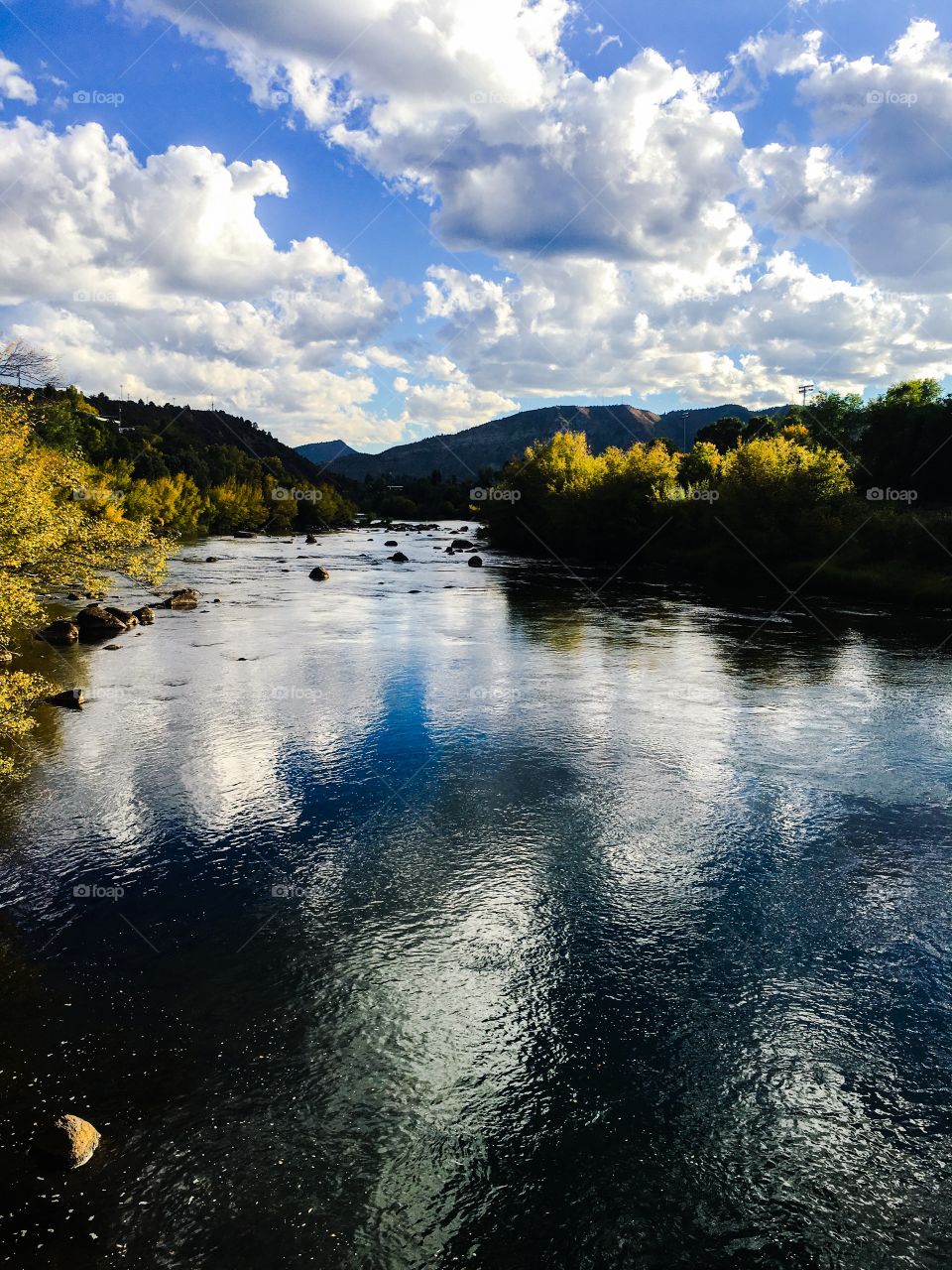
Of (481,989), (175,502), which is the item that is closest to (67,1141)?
(481,989)

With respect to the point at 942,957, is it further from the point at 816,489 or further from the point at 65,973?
the point at 816,489

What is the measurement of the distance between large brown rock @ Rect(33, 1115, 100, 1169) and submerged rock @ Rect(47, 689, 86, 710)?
67.5ft

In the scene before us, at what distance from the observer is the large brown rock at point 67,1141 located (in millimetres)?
9117

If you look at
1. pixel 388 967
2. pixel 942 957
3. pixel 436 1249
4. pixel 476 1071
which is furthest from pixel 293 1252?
pixel 942 957

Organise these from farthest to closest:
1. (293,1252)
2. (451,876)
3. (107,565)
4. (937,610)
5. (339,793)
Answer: (937,610)
(107,565)
(339,793)
(451,876)
(293,1252)

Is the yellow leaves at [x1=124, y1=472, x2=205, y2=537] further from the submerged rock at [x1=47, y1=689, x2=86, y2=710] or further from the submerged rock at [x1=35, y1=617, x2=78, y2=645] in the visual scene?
the submerged rock at [x1=47, y1=689, x2=86, y2=710]

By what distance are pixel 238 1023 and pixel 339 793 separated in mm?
9180

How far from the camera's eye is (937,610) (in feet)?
174

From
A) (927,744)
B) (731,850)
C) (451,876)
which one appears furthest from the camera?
(927,744)

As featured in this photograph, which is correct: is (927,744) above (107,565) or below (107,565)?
below

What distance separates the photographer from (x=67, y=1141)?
9.16 meters

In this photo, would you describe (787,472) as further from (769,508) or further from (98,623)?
(98,623)

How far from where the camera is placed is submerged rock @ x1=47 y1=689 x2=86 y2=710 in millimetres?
27953

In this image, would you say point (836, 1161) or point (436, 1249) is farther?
point (836, 1161)
